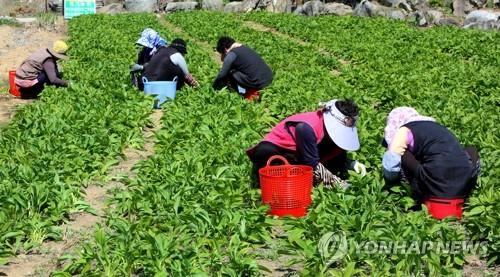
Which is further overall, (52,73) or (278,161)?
(52,73)

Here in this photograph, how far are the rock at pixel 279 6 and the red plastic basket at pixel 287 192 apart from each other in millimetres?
29519

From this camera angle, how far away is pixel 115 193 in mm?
6289

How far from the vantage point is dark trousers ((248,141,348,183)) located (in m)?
6.20

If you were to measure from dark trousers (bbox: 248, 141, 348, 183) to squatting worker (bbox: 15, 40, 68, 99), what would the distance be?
6.26 metres

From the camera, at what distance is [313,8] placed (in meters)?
31.5

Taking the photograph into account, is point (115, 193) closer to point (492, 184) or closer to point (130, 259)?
point (130, 259)

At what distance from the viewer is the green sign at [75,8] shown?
33312mm

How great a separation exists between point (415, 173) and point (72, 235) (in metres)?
2.94

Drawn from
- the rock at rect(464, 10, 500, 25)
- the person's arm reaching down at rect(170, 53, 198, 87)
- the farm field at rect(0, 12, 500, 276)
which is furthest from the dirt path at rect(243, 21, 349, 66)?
the rock at rect(464, 10, 500, 25)

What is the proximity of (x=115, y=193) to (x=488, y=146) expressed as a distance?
383 cm

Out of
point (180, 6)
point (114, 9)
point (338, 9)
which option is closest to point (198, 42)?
point (338, 9)

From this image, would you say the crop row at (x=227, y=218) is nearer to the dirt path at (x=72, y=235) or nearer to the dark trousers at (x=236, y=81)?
the dirt path at (x=72, y=235)

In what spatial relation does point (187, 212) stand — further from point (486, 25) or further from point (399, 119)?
point (486, 25)

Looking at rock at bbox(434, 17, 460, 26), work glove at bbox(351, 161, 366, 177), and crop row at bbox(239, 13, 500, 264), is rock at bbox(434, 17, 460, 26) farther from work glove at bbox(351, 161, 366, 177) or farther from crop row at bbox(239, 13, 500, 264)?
work glove at bbox(351, 161, 366, 177)
